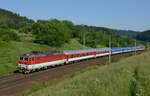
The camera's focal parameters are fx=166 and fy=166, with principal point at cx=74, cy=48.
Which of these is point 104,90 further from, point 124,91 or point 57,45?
point 57,45

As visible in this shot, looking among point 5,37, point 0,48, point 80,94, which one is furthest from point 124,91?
point 5,37

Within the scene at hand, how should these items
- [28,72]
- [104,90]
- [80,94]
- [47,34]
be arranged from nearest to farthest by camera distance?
1. [80,94]
2. [104,90]
3. [28,72]
4. [47,34]

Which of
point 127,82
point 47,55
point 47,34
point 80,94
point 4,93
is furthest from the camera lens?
point 47,34

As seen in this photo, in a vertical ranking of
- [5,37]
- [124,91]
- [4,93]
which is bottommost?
[4,93]

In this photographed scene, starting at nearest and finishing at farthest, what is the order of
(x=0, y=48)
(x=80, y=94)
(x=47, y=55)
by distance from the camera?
(x=80, y=94) → (x=47, y=55) → (x=0, y=48)

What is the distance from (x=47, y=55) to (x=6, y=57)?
1121 centimetres

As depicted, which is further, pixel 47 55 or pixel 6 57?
pixel 6 57

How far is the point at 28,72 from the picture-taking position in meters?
28.6

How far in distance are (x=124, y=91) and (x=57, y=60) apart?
2560 centimetres

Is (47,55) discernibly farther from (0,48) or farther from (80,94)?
(80,94)

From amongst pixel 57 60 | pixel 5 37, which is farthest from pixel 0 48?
pixel 57 60

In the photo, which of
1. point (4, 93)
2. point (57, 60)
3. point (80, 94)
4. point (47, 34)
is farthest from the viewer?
point (47, 34)

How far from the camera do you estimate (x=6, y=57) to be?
3775 cm

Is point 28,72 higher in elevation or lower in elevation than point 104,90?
lower
